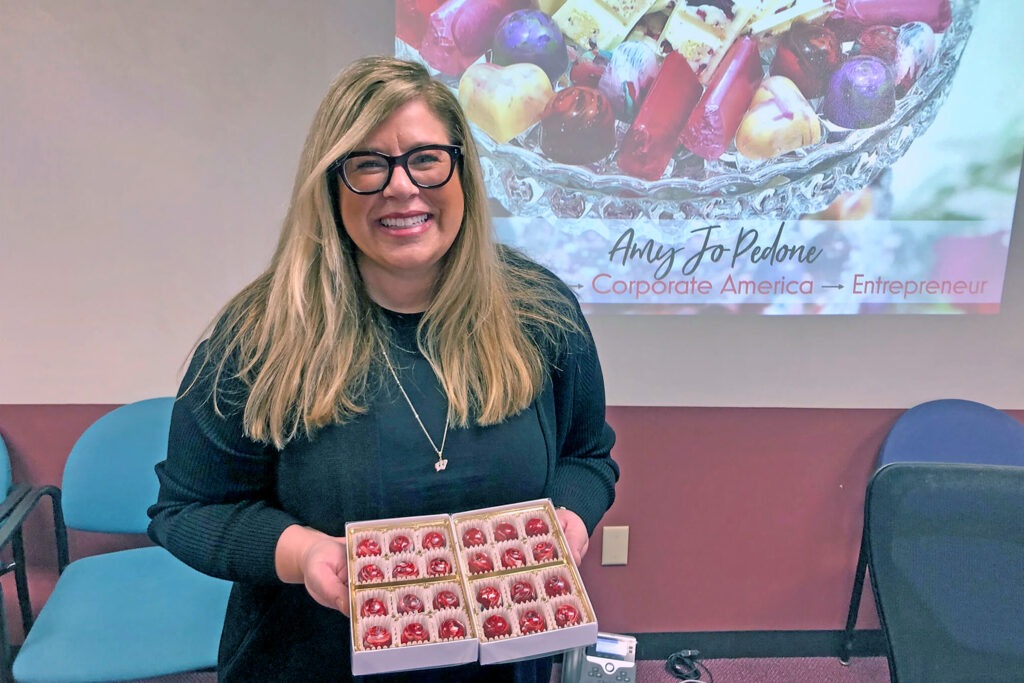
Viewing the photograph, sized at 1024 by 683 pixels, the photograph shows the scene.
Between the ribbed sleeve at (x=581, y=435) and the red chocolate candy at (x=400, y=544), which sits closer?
the red chocolate candy at (x=400, y=544)

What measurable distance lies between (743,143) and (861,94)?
1.07ft

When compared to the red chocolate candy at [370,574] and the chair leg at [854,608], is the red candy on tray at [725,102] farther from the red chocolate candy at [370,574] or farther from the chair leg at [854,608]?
the red chocolate candy at [370,574]

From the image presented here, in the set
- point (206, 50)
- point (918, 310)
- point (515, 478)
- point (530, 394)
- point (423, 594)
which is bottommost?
point (423, 594)

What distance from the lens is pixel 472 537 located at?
88cm

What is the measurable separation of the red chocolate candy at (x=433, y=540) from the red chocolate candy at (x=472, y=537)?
0.03 m

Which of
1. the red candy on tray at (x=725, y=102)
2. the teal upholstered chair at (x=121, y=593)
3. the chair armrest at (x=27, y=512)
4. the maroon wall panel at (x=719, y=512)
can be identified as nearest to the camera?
the teal upholstered chair at (x=121, y=593)

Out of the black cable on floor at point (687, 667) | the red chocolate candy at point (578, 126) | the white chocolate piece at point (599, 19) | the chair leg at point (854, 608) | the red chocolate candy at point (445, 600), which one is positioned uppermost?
the white chocolate piece at point (599, 19)

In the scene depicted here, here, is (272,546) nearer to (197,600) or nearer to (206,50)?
(197,600)

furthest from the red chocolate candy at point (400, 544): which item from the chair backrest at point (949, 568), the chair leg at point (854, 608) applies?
the chair leg at point (854, 608)

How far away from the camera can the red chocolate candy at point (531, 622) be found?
2.55 ft

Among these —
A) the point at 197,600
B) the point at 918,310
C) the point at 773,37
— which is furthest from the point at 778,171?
the point at 197,600

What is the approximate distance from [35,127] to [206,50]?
487mm

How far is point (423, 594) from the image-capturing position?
831 millimetres

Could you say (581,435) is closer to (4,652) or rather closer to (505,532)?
(505,532)
